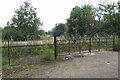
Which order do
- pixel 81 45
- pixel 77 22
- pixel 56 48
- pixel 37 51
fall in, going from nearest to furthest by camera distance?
pixel 56 48 < pixel 37 51 < pixel 81 45 < pixel 77 22

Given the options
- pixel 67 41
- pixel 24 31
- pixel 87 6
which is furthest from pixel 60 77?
pixel 87 6

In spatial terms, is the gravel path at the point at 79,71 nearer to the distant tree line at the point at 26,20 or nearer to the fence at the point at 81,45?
the fence at the point at 81,45

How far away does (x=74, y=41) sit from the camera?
583 centimetres

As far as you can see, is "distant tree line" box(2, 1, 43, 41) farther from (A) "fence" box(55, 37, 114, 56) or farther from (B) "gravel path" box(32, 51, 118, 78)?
(B) "gravel path" box(32, 51, 118, 78)

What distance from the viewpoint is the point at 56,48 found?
16.7 feet

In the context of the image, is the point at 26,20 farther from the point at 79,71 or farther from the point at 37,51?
the point at 79,71

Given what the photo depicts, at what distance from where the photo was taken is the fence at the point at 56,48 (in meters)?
4.65

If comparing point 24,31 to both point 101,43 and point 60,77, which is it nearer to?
point 101,43

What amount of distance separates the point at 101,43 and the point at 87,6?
778 inches

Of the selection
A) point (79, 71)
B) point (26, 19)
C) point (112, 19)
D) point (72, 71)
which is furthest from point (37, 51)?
point (26, 19)

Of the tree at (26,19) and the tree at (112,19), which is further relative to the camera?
the tree at (26,19)

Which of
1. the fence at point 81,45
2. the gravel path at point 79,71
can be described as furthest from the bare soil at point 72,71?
the fence at point 81,45

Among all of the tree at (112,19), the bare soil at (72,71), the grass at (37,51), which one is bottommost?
the bare soil at (72,71)

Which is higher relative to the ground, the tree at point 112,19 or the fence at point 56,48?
the tree at point 112,19
